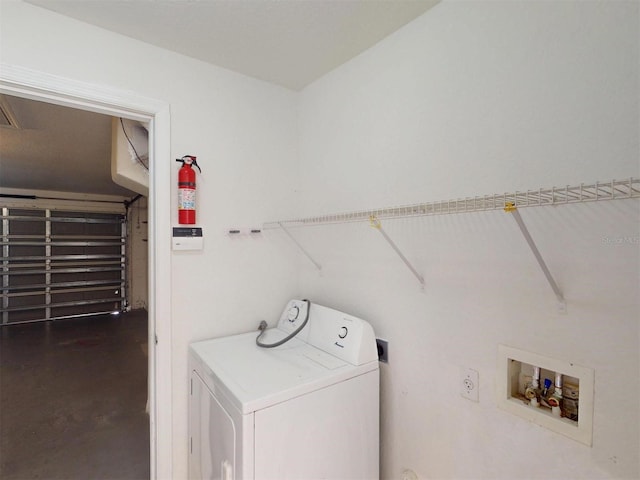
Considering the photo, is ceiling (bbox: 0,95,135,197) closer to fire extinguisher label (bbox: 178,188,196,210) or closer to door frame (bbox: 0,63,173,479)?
door frame (bbox: 0,63,173,479)

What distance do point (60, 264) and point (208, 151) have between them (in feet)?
21.1

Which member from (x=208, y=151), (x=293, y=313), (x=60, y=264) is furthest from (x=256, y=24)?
(x=60, y=264)

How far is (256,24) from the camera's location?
56.1 inches

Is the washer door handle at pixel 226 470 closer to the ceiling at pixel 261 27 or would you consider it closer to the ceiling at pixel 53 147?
the ceiling at pixel 261 27

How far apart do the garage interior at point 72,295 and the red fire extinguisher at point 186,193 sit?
2.14 feet

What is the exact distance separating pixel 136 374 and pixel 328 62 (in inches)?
150

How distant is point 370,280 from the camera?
1.57 m

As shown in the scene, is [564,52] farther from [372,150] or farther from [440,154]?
[372,150]

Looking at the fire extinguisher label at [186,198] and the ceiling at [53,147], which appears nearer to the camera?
the fire extinguisher label at [186,198]

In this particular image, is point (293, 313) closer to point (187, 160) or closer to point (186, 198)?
point (186, 198)

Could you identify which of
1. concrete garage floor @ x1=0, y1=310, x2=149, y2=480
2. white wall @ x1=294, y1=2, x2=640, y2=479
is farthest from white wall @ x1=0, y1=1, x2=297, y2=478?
concrete garage floor @ x1=0, y1=310, x2=149, y2=480

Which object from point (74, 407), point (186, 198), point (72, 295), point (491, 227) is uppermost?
point (186, 198)

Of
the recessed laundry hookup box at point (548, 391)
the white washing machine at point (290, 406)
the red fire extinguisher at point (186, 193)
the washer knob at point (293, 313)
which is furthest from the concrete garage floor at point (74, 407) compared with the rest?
the recessed laundry hookup box at point (548, 391)

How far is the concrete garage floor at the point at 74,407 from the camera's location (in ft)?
7.05
